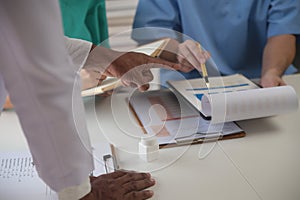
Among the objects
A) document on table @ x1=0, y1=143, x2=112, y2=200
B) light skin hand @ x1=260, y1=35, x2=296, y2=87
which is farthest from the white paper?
document on table @ x1=0, y1=143, x2=112, y2=200

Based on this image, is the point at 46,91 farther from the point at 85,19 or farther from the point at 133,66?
the point at 85,19

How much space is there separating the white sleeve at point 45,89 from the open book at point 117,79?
0.35 m

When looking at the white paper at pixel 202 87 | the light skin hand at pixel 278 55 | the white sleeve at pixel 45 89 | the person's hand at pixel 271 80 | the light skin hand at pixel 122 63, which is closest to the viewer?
the white sleeve at pixel 45 89

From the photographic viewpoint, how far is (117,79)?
3.19 feet

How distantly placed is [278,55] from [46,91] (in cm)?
95

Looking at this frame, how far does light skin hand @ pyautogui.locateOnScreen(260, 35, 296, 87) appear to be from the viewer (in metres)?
1.25

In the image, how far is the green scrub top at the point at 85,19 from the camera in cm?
115

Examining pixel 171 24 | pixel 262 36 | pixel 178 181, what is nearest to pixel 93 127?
pixel 178 181

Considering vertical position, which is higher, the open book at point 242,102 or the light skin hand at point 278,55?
the open book at point 242,102

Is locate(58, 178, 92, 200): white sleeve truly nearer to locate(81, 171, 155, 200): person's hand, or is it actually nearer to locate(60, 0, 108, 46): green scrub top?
locate(81, 171, 155, 200): person's hand

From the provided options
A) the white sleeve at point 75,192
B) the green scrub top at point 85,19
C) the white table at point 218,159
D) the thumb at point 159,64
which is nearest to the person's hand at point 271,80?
the white table at point 218,159

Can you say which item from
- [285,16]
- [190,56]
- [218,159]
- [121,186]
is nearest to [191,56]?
[190,56]

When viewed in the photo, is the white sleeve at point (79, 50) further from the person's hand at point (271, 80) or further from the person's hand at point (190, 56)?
the person's hand at point (271, 80)

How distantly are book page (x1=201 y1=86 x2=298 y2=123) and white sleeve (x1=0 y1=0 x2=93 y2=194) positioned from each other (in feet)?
1.30
